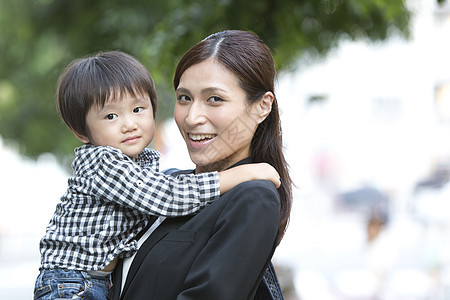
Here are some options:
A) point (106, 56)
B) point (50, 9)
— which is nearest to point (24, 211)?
point (50, 9)

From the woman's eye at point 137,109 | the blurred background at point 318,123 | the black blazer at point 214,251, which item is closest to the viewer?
the black blazer at point 214,251

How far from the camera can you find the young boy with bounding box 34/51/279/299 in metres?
2.03

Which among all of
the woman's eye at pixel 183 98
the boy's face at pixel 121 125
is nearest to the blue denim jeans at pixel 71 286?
the boy's face at pixel 121 125

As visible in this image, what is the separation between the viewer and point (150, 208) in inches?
78.4

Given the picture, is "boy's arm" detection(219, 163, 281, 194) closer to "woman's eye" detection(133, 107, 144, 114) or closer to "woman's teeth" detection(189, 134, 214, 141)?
"woman's teeth" detection(189, 134, 214, 141)

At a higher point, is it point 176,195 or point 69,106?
point 69,106

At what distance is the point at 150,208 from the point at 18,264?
13.2 m

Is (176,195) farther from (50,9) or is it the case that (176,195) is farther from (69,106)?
(50,9)

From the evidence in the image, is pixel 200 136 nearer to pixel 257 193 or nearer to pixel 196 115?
pixel 196 115

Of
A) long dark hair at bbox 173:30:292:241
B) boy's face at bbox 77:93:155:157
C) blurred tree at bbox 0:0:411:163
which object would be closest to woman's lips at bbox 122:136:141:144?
boy's face at bbox 77:93:155:157

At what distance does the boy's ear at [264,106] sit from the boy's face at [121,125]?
398 mm

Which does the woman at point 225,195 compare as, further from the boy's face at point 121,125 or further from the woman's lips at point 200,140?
the boy's face at point 121,125

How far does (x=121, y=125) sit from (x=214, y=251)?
23.9 inches

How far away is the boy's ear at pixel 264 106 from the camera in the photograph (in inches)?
86.7
